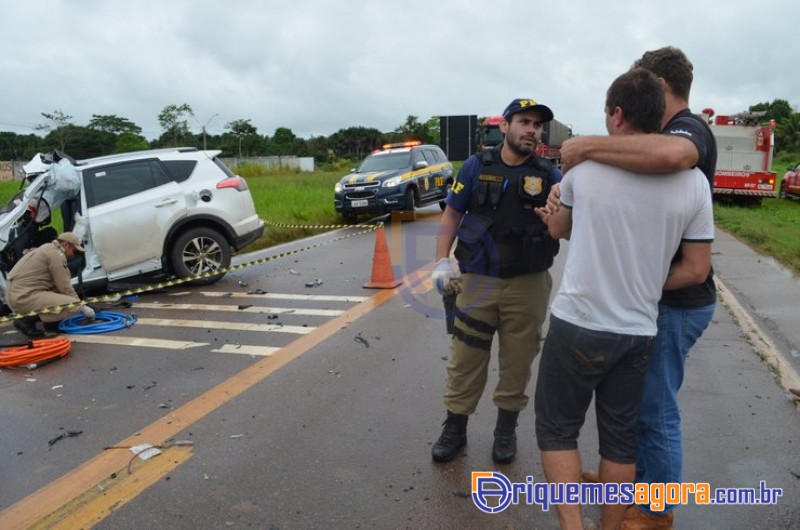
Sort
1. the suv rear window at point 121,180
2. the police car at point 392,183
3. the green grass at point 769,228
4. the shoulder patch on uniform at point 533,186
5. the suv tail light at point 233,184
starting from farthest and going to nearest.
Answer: the police car at point 392,183 → the green grass at point 769,228 → the suv tail light at point 233,184 → the suv rear window at point 121,180 → the shoulder patch on uniform at point 533,186

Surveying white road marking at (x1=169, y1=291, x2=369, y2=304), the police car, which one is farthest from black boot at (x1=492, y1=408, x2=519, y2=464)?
the police car

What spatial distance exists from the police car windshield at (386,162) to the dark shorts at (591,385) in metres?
13.2

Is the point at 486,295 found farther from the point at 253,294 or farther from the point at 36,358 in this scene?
the point at 253,294

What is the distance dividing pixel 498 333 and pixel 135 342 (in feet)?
13.2

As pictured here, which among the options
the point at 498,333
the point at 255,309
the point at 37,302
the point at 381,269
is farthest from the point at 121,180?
the point at 498,333

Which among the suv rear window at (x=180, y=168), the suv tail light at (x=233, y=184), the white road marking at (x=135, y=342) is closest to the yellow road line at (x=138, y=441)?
the white road marking at (x=135, y=342)

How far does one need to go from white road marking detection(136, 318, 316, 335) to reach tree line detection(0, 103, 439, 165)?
3205 cm

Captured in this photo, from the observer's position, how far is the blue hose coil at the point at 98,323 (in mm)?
6281

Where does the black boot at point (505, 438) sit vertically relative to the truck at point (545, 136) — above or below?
below

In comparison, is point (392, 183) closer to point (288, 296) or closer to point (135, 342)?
point (288, 296)

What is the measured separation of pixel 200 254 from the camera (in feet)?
27.1

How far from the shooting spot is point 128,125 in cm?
6606

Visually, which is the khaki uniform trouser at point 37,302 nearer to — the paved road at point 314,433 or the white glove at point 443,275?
the paved road at point 314,433

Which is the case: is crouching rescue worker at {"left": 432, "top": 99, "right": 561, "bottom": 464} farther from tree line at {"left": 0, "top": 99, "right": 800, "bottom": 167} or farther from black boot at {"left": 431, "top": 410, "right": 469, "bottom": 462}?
tree line at {"left": 0, "top": 99, "right": 800, "bottom": 167}
